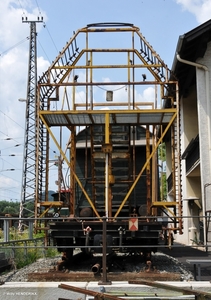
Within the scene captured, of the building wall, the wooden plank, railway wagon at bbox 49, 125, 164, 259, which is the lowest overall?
the wooden plank

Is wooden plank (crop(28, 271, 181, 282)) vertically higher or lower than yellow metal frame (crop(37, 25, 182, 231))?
lower

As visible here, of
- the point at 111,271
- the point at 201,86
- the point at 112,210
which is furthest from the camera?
the point at 201,86

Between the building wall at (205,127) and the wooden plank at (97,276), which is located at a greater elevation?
the building wall at (205,127)

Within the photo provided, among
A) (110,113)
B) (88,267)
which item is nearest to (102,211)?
(88,267)

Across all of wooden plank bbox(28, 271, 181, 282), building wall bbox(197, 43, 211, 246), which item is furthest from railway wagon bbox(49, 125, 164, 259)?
building wall bbox(197, 43, 211, 246)

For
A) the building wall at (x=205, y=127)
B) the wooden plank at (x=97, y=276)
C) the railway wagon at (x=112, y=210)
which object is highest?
the building wall at (x=205, y=127)

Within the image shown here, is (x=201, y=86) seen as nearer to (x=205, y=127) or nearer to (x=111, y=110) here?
(x=205, y=127)

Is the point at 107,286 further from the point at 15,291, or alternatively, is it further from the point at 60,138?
the point at 60,138

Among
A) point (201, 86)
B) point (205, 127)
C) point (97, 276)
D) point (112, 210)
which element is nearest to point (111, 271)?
point (97, 276)

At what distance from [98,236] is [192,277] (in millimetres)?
1889

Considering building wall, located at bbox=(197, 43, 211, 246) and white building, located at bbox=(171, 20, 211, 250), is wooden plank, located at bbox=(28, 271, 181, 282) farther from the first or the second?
building wall, located at bbox=(197, 43, 211, 246)

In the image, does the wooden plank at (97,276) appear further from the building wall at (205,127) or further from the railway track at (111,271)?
the building wall at (205,127)

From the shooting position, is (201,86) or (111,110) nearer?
(111,110)

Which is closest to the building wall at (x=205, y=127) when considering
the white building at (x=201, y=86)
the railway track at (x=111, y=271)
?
the white building at (x=201, y=86)
